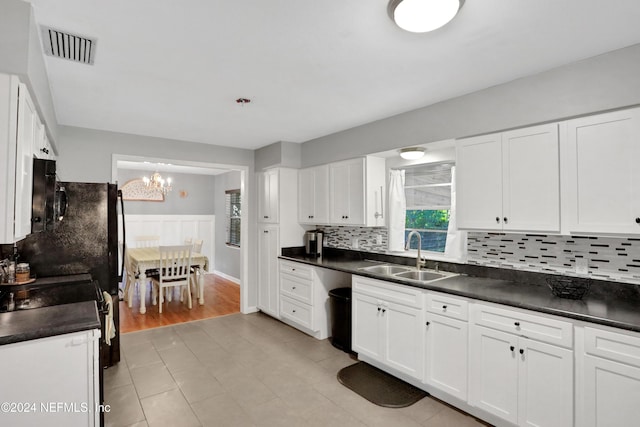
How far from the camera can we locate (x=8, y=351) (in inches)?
62.8

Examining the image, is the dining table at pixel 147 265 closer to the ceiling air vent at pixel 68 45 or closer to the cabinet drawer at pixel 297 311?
the cabinet drawer at pixel 297 311

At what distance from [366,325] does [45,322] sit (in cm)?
236

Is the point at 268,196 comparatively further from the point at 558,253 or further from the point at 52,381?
the point at 558,253

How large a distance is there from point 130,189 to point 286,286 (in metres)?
4.98

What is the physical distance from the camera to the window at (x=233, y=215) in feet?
23.8

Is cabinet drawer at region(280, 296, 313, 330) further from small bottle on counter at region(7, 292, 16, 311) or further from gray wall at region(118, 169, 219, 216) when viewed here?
gray wall at region(118, 169, 219, 216)

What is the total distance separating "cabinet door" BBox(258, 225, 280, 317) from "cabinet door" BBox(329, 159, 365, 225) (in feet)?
3.20

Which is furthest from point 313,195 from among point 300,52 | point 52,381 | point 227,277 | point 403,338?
point 227,277

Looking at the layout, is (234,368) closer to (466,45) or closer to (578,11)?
(466,45)

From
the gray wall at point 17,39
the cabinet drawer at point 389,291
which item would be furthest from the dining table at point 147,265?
the gray wall at point 17,39

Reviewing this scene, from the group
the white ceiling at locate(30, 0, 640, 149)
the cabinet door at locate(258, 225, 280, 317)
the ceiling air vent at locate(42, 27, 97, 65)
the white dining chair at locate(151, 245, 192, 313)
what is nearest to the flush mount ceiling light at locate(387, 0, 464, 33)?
the white ceiling at locate(30, 0, 640, 149)

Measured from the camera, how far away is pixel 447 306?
2463 millimetres

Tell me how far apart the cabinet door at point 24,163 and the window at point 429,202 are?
10.1ft

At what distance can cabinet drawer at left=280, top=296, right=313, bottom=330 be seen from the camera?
389 cm
